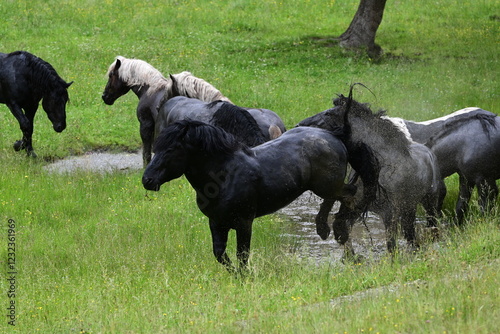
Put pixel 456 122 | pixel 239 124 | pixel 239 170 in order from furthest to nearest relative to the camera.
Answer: pixel 456 122
pixel 239 124
pixel 239 170

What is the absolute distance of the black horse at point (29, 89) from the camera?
14844 mm

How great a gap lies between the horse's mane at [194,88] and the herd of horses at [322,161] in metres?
0.02

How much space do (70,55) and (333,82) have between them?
26.8 feet

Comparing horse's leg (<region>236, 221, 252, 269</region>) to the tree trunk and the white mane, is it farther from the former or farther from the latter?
the tree trunk

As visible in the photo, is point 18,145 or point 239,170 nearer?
point 239,170

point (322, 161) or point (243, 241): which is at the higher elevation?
point (322, 161)

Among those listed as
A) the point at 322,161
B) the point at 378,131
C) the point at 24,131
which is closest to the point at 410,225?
the point at 378,131

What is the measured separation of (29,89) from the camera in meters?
15.1

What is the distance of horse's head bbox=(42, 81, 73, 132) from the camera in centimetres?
1486

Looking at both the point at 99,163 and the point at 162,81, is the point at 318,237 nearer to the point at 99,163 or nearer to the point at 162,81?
the point at 162,81

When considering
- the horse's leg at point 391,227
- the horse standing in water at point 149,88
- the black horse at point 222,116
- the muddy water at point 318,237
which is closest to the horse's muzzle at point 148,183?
the muddy water at point 318,237

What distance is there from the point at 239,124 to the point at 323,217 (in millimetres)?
1792

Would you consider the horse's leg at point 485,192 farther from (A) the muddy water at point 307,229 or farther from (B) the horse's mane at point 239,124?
(B) the horse's mane at point 239,124

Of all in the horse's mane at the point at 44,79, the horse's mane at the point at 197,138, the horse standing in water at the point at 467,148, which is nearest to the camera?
the horse's mane at the point at 197,138
